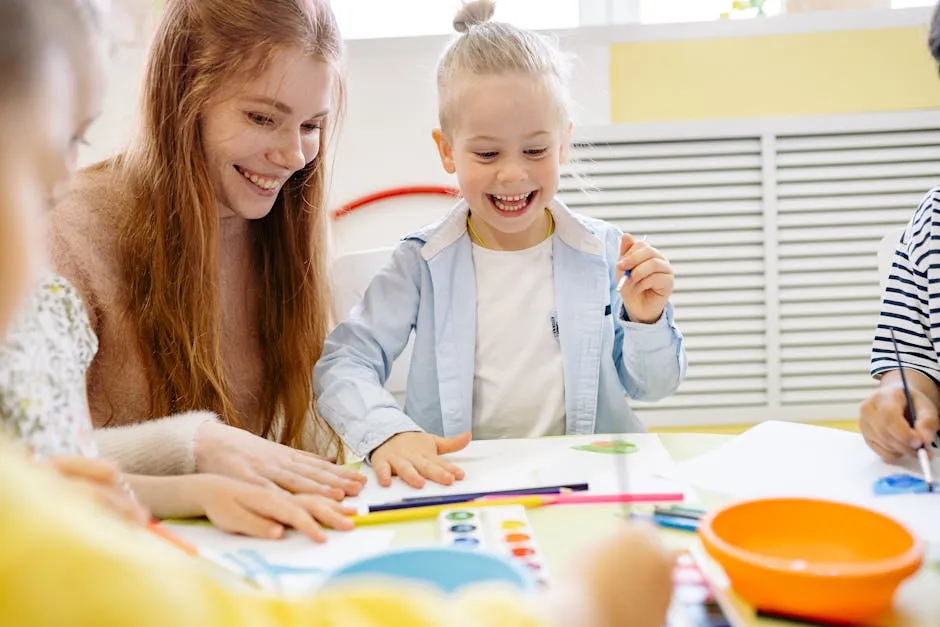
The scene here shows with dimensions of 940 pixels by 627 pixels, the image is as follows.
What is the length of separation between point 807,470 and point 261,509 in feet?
1.58

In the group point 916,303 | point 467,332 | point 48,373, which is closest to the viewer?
point 48,373

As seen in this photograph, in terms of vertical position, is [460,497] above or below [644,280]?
below

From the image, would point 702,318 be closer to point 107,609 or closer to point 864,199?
point 864,199

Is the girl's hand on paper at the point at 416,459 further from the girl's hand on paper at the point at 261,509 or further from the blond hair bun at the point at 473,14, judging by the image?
the blond hair bun at the point at 473,14

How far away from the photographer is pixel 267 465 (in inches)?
31.5

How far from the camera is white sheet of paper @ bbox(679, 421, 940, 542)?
2.24ft

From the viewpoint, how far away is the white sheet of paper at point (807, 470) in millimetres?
683

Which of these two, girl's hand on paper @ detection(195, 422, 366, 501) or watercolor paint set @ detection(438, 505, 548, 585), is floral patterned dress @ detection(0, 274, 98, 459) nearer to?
girl's hand on paper @ detection(195, 422, 366, 501)

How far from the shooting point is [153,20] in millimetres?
1149

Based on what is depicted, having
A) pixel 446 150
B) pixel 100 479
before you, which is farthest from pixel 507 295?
pixel 100 479

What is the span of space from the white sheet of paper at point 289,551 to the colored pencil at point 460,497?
0.04 m

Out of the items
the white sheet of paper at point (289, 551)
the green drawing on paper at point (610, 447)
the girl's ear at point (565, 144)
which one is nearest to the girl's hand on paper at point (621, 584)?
the white sheet of paper at point (289, 551)

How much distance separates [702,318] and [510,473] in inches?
56.1

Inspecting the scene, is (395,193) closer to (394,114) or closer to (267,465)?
(394,114)
